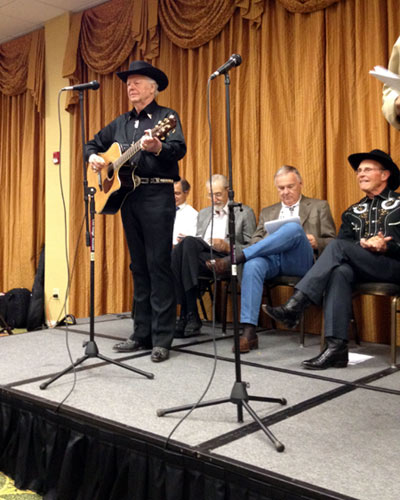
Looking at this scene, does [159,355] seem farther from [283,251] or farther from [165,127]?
[165,127]

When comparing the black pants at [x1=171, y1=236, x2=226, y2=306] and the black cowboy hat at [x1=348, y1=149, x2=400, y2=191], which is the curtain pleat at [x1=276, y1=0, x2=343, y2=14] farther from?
the black pants at [x1=171, y1=236, x2=226, y2=306]

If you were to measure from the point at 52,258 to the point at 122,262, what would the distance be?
103cm

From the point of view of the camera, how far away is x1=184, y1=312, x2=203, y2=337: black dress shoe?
131 inches

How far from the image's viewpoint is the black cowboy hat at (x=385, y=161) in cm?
276

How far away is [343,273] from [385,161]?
0.69 metres

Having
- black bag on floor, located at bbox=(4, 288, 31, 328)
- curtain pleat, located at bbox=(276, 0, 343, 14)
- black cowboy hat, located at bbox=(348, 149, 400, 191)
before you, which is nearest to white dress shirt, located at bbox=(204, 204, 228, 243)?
black cowboy hat, located at bbox=(348, 149, 400, 191)

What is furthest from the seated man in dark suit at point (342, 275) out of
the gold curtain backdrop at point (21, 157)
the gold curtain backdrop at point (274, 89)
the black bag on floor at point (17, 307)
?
the gold curtain backdrop at point (21, 157)

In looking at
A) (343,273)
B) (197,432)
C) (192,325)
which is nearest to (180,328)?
(192,325)

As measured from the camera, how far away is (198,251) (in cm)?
327

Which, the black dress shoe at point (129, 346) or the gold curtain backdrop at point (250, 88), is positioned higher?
the gold curtain backdrop at point (250, 88)

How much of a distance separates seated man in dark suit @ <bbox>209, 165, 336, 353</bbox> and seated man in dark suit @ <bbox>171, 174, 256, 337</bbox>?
28 cm

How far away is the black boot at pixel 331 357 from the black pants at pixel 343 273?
12 cm

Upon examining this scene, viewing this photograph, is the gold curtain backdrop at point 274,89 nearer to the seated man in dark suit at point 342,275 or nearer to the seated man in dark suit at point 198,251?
the seated man in dark suit at point 198,251

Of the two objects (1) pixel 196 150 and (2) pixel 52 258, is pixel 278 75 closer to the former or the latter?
(1) pixel 196 150
